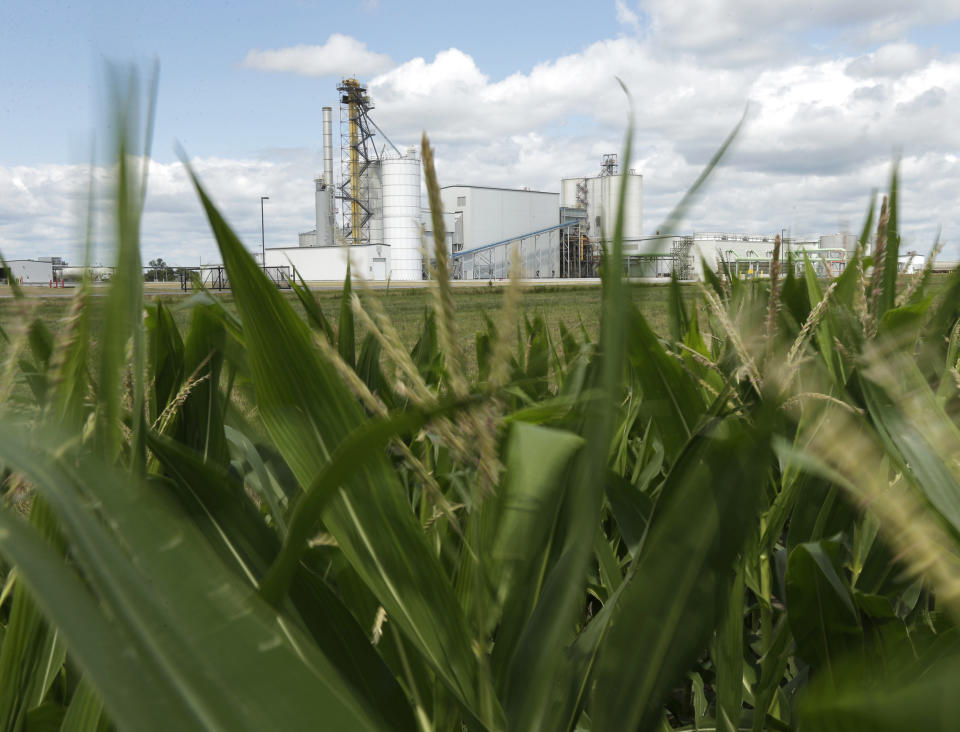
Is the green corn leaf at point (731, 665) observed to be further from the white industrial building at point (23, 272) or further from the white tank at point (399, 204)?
the white tank at point (399, 204)

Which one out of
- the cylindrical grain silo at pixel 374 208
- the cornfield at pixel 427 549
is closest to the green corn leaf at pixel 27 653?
the cornfield at pixel 427 549

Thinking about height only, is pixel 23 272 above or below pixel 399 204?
below

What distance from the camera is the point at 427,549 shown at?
0.32 meters

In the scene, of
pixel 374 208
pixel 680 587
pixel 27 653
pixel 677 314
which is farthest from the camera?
pixel 374 208

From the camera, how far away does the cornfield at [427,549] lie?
0.18 metres

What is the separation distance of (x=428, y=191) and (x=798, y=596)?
1.22 ft

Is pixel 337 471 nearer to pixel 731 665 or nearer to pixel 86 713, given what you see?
pixel 86 713

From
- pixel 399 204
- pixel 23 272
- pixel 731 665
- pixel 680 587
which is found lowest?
pixel 731 665

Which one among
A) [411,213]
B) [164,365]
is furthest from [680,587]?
[411,213]

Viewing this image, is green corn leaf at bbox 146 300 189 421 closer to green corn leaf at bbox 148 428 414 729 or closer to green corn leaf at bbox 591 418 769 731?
green corn leaf at bbox 148 428 414 729

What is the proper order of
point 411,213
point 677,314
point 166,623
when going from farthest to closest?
1. point 411,213
2. point 677,314
3. point 166,623

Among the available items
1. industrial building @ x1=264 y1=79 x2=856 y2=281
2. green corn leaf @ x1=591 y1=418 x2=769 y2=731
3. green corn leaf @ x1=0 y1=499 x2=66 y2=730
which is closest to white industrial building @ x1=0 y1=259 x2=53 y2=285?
green corn leaf @ x1=0 y1=499 x2=66 y2=730

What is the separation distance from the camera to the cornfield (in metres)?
0.18

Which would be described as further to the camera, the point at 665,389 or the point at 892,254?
the point at 892,254
